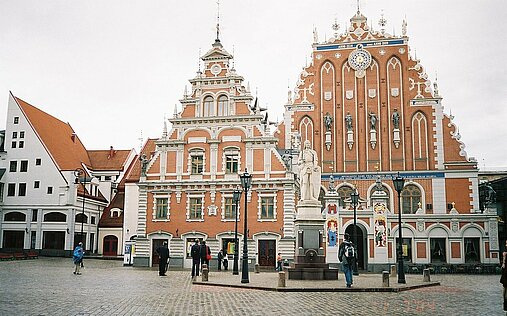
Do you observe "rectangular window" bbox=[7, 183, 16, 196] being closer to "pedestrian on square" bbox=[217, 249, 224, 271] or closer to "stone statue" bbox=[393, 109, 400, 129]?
"pedestrian on square" bbox=[217, 249, 224, 271]

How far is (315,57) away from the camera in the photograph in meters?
42.9

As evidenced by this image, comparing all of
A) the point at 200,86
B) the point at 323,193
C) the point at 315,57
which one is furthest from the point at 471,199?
the point at 200,86

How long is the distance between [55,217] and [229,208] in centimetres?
2082

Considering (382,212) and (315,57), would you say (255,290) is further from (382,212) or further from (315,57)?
(315,57)

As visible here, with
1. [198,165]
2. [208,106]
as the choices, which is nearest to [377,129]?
[208,106]

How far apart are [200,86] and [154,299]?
2524 cm

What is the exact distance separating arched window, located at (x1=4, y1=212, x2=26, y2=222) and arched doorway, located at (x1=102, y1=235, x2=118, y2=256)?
26.7 feet

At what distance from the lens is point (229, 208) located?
3656 cm

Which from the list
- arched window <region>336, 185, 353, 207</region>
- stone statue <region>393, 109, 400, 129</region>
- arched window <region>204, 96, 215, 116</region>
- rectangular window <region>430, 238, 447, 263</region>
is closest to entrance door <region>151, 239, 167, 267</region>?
arched window <region>204, 96, 215, 116</region>

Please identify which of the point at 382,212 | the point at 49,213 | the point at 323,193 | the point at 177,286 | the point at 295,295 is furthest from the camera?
the point at 49,213

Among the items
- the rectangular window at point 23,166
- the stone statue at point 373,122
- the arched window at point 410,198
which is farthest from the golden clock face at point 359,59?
the rectangular window at point 23,166

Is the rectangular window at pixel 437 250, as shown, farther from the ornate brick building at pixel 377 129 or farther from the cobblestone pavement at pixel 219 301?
the cobblestone pavement at pixel 219 301

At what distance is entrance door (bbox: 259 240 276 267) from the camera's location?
3522 centimetres

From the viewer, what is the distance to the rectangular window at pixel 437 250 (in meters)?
35.2
